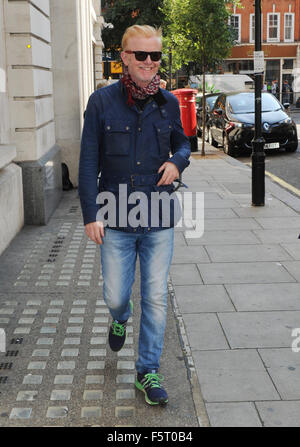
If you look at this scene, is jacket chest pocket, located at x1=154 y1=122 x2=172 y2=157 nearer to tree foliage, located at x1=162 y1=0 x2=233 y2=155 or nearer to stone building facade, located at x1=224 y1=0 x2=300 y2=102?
tree foliage, located at x1=162 y1=0 x2=233 y2=155

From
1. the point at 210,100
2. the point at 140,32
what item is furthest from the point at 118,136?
the point at 210,100

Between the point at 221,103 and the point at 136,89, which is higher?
the point at 136,89

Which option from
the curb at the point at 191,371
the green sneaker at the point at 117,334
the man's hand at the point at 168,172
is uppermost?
the man's hand at the point at 168,172

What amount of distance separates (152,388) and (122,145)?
52.1 inches

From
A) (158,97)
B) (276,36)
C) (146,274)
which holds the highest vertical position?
(276,36)

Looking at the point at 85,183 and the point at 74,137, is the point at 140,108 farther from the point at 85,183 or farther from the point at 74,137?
the point at 74,137

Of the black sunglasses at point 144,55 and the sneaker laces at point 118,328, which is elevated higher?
the black sunglasses at point 144,55

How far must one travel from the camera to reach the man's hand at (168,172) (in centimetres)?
338

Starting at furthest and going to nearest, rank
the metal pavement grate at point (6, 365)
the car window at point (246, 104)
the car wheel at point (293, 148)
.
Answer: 1. the car window at point (246, 104)
2. the car wheel at point (293, 148)
3. the metal pavement grate at point (6, 365)

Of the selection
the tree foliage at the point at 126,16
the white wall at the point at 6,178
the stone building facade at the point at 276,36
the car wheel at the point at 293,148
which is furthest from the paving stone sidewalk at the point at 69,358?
the stone building facade at the point at 276,36

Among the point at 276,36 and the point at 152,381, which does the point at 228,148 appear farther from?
the point at 276,36

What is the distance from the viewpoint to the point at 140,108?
134 inches

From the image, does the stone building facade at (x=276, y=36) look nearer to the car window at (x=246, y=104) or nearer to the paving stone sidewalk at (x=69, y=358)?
the car window at (x=246, y=104)

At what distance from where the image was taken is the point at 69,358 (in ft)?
13.6
